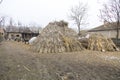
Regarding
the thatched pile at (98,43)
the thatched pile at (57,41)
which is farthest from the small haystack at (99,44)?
the thatched pile at (57,41)

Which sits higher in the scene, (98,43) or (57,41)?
(57,41)

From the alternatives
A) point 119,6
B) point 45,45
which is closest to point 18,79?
point 45,45

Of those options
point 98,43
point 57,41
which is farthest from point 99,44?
point 57,41

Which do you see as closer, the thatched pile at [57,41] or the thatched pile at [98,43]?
the thatched pile at [57,41]

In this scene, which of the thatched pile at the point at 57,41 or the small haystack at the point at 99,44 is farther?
the small haystack at the point at 99,44

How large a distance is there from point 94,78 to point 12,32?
206ft

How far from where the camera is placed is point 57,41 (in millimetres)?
16891

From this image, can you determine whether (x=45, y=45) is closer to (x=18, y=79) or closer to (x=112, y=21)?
(x=18, y=79)

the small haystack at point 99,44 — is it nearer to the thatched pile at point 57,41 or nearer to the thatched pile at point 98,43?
the thatched pile at point 98,43

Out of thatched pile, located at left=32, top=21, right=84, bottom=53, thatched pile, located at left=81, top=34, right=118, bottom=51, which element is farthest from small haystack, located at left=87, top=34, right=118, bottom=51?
thatched pile, located at left=32, top=21, right=84, bottom=53

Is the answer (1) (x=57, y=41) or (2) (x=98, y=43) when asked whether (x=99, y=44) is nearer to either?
(2) (x=98, y=43)

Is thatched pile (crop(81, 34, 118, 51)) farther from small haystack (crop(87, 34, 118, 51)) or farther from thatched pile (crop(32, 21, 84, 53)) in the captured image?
thatched pile (crop(32, 21, 84, 53))

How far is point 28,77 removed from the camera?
675 cm

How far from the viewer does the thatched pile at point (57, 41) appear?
16.6m
